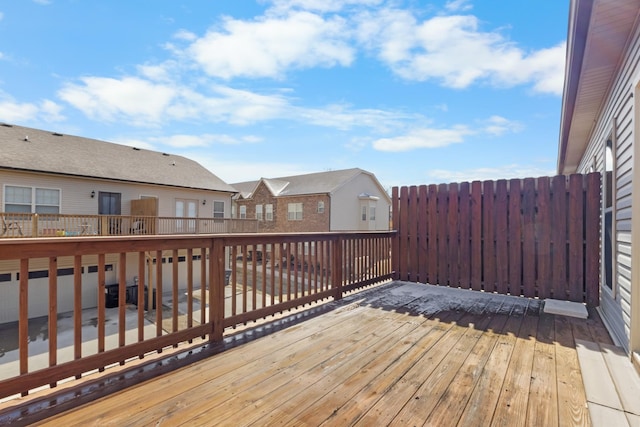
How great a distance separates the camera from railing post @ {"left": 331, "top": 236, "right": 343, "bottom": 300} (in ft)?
13.7

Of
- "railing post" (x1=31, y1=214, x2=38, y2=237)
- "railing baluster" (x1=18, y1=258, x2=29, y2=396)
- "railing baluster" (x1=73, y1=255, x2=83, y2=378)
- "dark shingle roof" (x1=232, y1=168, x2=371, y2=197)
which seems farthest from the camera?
"dark shingle roof" (x1=232, y1=168, x2=371, y2=197)

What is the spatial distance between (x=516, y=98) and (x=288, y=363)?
11.3 metres

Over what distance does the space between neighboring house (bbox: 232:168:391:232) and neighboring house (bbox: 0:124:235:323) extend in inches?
173

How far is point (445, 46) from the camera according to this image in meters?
6.21

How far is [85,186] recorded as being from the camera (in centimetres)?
1177

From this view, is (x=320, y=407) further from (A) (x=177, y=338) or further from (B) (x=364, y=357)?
(A) (x=177, y=338)

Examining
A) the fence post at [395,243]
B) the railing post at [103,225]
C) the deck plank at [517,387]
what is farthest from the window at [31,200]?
the deck plank at [517,387]

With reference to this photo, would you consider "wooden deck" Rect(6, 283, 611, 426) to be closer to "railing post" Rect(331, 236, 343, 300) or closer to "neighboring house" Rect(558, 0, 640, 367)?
"neighboring house" Rect(558, 0, 640, 367)

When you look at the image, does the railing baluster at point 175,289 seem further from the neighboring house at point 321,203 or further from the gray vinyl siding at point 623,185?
the neighboring house at point 321,203

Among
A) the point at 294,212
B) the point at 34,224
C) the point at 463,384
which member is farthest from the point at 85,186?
the point at 463,384

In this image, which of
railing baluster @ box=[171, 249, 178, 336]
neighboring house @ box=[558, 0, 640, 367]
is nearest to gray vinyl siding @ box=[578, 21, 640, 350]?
neighboring house @ box=[558, 0, 640, 367]

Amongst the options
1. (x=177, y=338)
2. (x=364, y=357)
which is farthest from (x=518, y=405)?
(x=177, y=338)

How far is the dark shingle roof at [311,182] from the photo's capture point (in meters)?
18.2

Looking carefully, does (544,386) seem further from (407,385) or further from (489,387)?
(407,385)
